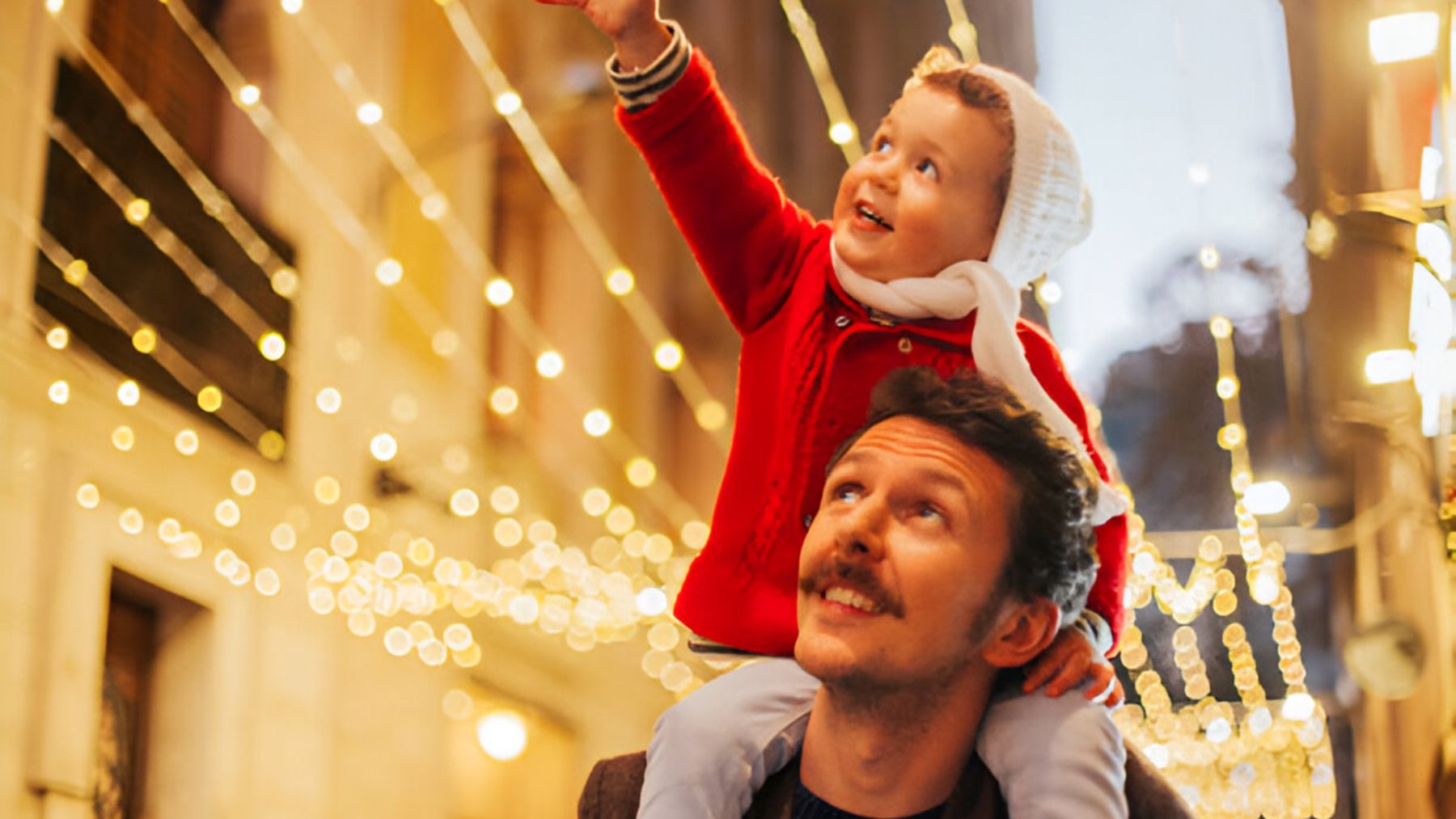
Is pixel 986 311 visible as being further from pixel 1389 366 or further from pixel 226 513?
pixel 1389 366

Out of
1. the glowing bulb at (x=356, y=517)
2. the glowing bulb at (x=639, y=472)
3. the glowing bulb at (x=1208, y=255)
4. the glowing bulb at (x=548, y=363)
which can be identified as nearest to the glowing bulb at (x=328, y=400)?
the glowing bulb at (x=356, y=517)

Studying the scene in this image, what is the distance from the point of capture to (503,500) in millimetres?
6719

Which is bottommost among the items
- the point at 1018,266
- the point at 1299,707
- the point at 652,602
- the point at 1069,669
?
the point at 1299,707

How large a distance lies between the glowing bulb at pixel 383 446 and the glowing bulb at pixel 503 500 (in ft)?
2.53

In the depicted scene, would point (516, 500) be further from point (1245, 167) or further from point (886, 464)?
point (886, 464)

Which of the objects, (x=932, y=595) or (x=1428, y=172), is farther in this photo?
(x=1428, y=172)

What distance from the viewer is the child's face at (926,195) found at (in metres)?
1.44

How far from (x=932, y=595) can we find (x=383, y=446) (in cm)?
476

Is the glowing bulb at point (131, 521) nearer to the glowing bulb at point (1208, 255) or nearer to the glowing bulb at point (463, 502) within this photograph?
the glowing bulb at point (463, 502)

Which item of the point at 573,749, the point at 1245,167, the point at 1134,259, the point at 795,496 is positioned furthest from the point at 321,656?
the point at 795,496

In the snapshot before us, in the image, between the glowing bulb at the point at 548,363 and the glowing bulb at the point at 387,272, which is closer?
the glowing bulb at the point at 548,363

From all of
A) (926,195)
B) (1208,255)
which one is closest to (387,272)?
(1208,255)

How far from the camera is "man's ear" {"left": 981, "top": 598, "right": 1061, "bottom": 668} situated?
132 cm

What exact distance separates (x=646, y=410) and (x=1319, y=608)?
347 centimetres
